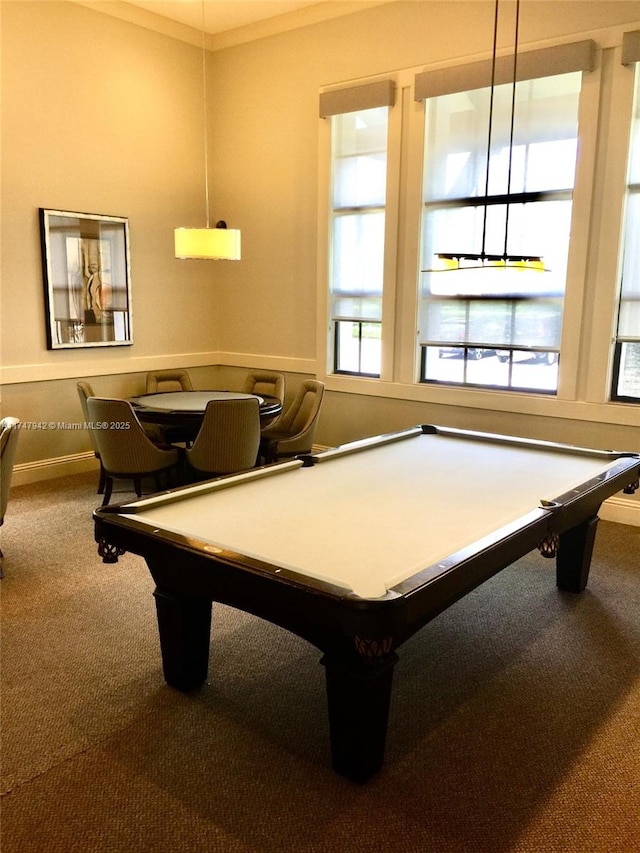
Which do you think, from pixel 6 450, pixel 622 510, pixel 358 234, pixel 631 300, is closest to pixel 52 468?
pixel 6 450

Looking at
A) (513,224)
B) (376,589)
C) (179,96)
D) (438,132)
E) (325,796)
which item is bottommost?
(325,796)

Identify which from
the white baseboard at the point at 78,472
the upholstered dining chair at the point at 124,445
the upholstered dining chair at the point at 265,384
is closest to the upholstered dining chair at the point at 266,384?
the upholstered dining chair at the point at 265,384

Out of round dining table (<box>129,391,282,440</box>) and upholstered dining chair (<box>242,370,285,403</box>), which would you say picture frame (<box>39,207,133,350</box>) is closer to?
round dining table (<box>129,391,282,440</box>)

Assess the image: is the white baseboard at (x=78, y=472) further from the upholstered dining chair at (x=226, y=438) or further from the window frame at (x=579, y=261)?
the upholstered dining chair at (x=226, y=438)

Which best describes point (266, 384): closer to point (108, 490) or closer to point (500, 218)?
point (108, 490)

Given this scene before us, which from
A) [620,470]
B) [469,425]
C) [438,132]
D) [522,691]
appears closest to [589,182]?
[438,132]

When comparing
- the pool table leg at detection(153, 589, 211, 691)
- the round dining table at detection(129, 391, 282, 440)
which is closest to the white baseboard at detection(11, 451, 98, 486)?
the round dining table at detection(129, 391, 282, 440)

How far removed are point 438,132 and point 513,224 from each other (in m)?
0.98

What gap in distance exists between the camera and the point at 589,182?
15.0 feet

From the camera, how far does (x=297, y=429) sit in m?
5.54

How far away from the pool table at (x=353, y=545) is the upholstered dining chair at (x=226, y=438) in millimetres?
1090

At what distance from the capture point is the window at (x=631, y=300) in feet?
14.6

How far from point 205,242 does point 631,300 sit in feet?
9.85

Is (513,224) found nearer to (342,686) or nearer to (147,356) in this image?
(147,356)
